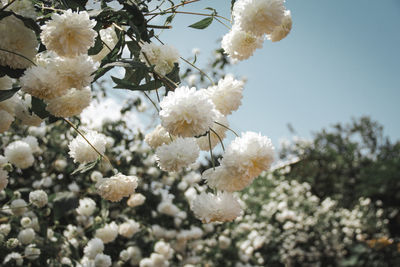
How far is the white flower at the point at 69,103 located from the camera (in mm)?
829

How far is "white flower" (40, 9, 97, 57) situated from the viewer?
690 mm

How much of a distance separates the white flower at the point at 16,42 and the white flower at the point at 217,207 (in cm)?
58

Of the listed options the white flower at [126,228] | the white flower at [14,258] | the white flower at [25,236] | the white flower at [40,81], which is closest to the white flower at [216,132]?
the white flower at [40,81]

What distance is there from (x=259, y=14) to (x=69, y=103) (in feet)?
1.94

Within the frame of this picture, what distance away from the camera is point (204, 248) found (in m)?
4.31

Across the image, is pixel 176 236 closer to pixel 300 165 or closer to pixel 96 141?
pixel 96 141

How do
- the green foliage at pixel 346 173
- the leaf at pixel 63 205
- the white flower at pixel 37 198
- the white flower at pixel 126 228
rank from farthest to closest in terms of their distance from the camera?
the green foliage at pixel 346 173, the white flower at pixel 126 228, the white flower at pixel 37 198, the leaf at pixel 63 205

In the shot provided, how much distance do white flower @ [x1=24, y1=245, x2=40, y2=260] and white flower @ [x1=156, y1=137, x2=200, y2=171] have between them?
137cm

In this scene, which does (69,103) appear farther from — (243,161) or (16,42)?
(243,161)

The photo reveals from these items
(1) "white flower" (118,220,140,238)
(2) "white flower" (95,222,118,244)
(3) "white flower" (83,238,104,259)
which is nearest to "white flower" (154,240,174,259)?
(1) "white flower" (118,220,140,238)

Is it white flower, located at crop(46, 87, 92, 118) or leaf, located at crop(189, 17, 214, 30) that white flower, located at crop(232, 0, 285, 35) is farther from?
white flower, located at crop(46, 87, 92, 118)

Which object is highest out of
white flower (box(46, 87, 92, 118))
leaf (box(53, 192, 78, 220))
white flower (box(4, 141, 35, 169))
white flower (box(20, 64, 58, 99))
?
white flower (box(4, 141, 35, 169))

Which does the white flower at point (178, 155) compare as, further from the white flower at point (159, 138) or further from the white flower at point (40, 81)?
the white flower at point (40, 81)

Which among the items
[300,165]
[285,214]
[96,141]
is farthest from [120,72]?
[300,165]
